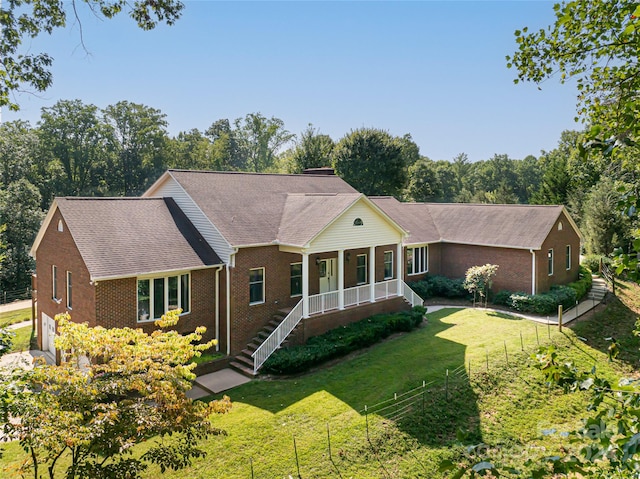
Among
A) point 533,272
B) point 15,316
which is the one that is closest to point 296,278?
point 533,272

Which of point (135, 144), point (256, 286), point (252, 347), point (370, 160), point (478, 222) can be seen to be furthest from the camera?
point (135, 144)

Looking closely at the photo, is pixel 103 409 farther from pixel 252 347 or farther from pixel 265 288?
pixel 265 288

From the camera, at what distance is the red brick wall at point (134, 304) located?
14.9 meters

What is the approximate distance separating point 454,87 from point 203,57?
10.7 m

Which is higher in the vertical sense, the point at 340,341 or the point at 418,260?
the point at 418,260

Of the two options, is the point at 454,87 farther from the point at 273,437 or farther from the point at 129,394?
Result: the point at 129,394

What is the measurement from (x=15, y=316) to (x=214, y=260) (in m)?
16.8

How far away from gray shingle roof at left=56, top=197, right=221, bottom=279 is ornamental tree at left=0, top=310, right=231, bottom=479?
262 inches

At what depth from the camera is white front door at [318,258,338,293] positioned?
70.7 feet

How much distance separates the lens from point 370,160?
1833 inches

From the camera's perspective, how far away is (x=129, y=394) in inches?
564

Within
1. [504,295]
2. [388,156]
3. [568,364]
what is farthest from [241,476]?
[388,156]

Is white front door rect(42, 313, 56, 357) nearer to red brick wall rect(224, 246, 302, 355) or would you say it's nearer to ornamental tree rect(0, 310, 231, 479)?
red brick wall rect(224, 246, 302, 355)

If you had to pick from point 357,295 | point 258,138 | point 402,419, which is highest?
point 258,138
